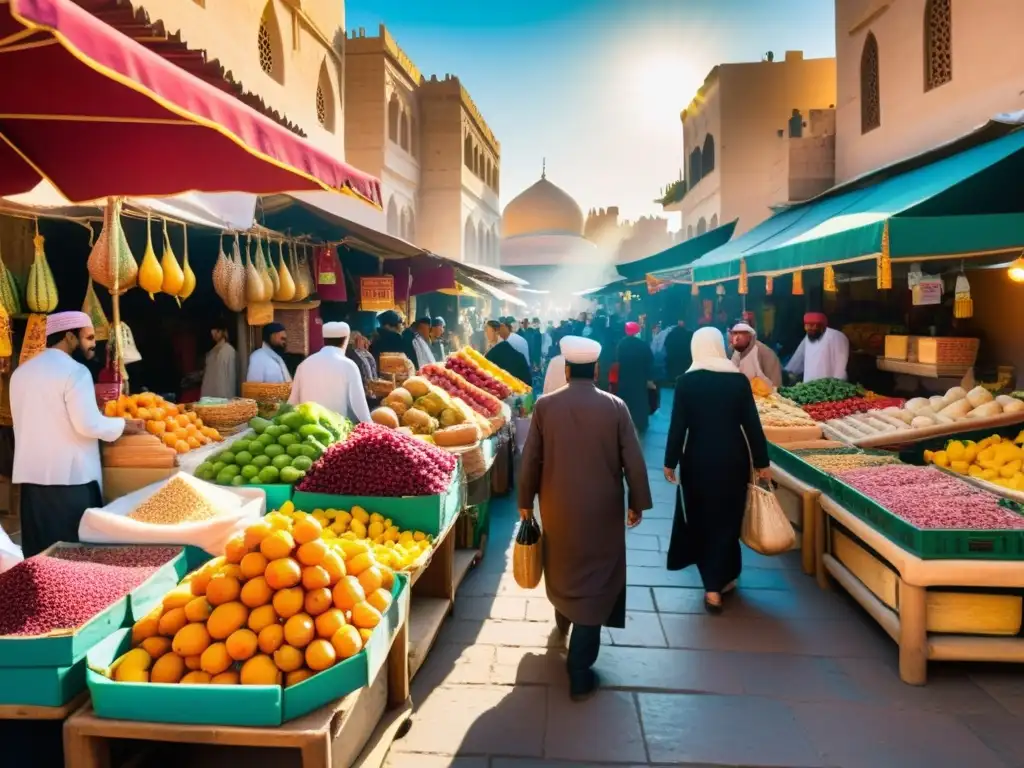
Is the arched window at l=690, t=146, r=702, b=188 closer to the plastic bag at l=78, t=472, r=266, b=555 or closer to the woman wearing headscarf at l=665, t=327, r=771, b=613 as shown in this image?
the woman wearing headscarf at l=665, t=327, r=771, b=613

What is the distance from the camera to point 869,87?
33.5 ft

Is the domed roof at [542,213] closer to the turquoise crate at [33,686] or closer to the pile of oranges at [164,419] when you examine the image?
the pile of oranges at [164,419]

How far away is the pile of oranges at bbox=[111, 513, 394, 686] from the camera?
2.46 m

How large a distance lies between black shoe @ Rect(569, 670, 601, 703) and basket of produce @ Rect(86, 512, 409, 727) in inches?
41.2

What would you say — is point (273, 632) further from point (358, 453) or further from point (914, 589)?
point (914, 589)

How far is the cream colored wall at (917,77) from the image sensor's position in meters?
7.14

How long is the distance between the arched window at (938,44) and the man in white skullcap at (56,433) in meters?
8.52

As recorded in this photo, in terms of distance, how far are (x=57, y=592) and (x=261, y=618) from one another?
0.69m

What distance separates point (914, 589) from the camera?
3.62m

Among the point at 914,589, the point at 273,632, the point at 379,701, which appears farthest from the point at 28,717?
the point at 914,589

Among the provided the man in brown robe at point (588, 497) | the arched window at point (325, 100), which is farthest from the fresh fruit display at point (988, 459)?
the arched window at point (325, 100)

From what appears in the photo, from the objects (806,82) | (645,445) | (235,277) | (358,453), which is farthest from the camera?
(806,82)

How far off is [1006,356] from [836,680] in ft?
19.6

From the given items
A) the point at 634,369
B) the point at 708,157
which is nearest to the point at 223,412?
the point at 634,369
